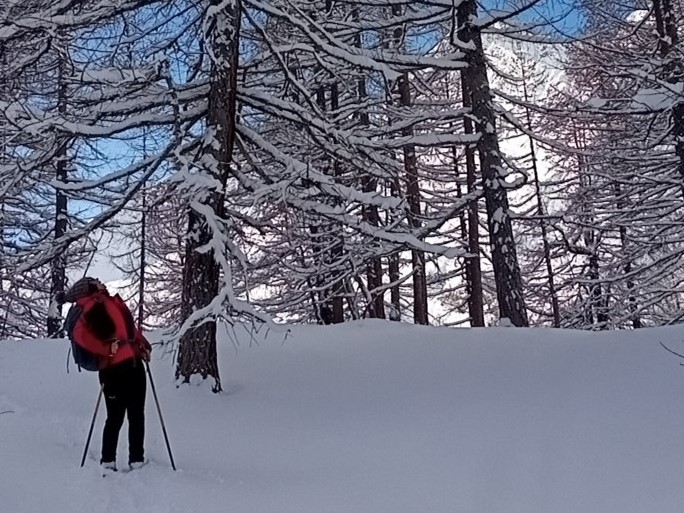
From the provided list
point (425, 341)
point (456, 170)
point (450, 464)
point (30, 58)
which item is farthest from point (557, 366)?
point (456, 170)

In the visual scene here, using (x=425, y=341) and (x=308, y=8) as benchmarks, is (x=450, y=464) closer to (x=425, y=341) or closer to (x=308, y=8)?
(x=425, y=341)

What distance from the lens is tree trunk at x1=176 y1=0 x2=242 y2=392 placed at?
6898 mm

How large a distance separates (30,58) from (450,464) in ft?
21.5

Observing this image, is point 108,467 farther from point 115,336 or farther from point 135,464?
point 115,336

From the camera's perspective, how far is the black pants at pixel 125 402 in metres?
4.74

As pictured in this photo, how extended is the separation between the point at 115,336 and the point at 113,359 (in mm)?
178

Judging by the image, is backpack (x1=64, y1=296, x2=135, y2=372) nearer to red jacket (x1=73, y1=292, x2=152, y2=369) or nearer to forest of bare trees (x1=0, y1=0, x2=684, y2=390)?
red jacket (x1=73, y1=292, x2=152, y2=369)

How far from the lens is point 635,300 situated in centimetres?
1206

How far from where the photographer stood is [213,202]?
691 centimetres

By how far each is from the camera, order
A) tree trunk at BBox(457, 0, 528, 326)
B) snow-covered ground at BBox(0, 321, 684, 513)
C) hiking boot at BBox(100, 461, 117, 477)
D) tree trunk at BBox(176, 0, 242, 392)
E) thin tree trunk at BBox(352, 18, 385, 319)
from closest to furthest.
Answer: snow-covered ground at BBox(0, 321, 684, 513) < hiking boot at BBox(100, 461, 117, 477) < tree trunk at BBox(176, 0, 242, 392) < tree trunk at BBox(457, 0, 528, 326) < thin tree trunk at BBox(352, 18, 385, 319)

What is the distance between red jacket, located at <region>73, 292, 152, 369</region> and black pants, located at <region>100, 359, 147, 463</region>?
0.24ft

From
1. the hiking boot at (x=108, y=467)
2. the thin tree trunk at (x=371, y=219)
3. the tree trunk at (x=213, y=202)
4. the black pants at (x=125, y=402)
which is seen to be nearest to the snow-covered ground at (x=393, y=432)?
the hiking boot at (x=108, y=467)

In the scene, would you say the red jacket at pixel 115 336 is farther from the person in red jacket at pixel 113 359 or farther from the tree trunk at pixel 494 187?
the tree trunk at pixel 494 187

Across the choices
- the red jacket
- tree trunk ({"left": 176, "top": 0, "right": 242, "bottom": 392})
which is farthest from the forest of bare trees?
the red jacket
